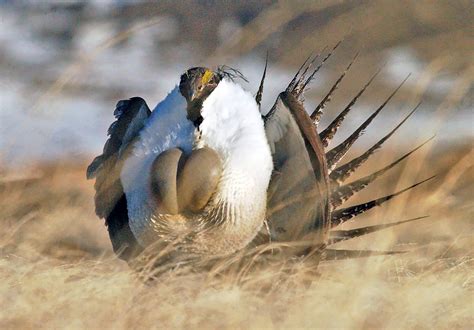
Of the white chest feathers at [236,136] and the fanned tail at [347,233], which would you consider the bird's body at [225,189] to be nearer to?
the white chest feathers at [236,136]

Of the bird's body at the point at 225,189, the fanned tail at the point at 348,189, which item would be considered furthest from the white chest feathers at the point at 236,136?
the fanned tail at the point at 348,189

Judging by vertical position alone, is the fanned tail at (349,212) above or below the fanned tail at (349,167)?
below

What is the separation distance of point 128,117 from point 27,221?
64cm

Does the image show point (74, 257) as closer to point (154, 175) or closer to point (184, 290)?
point (154, 175)

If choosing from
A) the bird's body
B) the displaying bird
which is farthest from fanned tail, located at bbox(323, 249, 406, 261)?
the bird's body

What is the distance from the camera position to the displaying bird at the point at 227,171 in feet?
11.6

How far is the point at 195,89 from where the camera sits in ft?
11.6

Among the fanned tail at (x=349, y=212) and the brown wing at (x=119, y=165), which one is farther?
the brown wing at (x=119, y=165)

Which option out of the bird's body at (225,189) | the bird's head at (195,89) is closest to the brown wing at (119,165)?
the bird's body at (225,189)

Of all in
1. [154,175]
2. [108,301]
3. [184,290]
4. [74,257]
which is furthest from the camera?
[74,257]

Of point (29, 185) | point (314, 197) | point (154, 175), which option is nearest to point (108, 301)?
point (154, 175)

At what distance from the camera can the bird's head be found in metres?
3.55

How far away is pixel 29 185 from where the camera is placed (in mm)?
4043

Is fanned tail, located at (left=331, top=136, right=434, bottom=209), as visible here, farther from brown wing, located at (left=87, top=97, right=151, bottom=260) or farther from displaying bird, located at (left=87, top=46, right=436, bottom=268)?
brown wing, located at (left=87, top=97, right=151, bottom=260)
